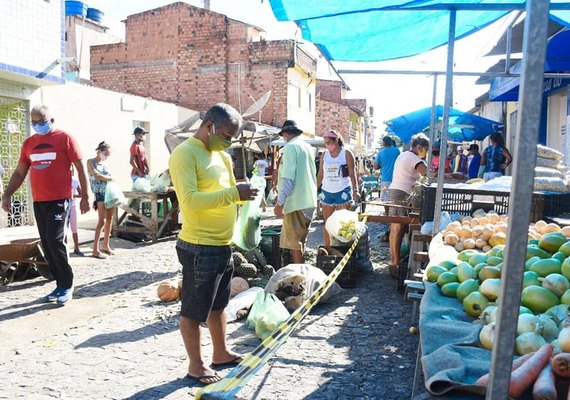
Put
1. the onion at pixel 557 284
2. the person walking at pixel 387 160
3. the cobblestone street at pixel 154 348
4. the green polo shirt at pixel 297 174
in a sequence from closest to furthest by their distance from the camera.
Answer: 1. the onion at pixel 557 284
2. the cobblestone street at pixel 154 348
3. the green polo shirt at pixel 297 174
4. the person walking at pixel 387 160

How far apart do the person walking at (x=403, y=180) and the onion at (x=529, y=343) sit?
4452 millimetres

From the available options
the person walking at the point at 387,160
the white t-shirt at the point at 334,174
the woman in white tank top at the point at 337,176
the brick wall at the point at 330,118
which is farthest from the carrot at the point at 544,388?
the brick wall at the point at 330,118

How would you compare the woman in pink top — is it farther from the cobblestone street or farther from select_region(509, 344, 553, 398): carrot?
select_region(509, 344, 553, 398): carrot

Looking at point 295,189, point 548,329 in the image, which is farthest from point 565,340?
point 295,189

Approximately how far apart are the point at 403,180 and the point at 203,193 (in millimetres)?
4434

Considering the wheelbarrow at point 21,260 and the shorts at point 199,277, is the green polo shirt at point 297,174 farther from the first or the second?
the wheelbarrow at point 21,260

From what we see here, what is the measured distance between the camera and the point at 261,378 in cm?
371

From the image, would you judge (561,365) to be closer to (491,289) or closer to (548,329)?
(548,329)

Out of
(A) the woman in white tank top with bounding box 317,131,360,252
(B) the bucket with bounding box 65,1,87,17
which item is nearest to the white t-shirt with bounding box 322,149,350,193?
(A) the woman in white tank top with bounding box 317,131,360,252

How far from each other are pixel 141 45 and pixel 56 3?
1250cm

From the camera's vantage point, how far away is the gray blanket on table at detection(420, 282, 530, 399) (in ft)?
5.40

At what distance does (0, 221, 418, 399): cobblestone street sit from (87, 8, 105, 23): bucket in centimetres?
2128

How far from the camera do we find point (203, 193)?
3.24 m

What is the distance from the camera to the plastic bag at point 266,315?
4.41m
